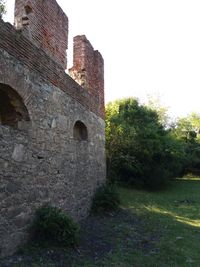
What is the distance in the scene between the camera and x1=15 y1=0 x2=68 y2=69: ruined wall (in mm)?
6848

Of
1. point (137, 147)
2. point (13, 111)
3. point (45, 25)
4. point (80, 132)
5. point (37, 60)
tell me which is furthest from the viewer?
point (137, 147)

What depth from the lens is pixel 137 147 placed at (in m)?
18.8

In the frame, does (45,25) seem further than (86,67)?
No

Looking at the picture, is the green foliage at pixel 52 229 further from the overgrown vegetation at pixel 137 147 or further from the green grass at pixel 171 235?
the overgrown vegetation at pixel 137 147

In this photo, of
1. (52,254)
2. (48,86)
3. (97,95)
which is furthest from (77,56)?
(52,254)

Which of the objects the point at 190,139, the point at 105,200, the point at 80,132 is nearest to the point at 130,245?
the point at 105,200

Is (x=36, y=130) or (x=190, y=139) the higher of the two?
(x=190, y=139)

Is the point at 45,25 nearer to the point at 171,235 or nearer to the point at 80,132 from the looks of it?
the point at 80,132

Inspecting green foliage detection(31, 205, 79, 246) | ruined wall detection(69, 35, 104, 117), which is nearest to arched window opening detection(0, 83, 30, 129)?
green foliage detection(31, 205, 79, 246)

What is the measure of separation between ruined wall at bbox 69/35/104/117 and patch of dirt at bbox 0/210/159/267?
412 centimetres

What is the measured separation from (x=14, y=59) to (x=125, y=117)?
1439cm

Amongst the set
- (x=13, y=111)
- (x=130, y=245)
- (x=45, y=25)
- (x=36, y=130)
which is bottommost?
(x=130, y=245)

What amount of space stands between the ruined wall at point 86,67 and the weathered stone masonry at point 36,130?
0.90m

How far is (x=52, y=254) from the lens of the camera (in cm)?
559
